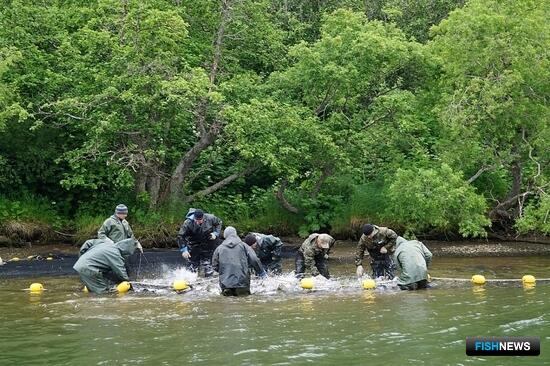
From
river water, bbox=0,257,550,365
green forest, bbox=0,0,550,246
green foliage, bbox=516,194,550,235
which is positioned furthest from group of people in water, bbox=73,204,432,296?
green foliage, bbox=516,194,550,235

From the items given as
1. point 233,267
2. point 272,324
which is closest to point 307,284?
point 233,267

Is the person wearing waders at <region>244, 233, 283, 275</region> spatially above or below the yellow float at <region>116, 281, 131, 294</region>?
above

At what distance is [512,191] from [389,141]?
3.78 m

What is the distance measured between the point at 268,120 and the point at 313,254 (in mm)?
6256

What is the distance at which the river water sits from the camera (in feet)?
27.1

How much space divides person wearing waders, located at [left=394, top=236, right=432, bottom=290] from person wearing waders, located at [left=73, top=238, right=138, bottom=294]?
16.4 ft

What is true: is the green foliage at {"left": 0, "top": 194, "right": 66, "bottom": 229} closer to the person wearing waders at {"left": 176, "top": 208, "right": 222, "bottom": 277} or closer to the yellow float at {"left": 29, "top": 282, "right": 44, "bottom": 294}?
the yellow float at {"left": 29, "top": 282, "right": 44, "bottom": 294}

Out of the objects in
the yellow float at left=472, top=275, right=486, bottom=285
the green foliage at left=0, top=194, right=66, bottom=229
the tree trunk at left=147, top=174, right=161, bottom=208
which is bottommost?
the yellow float at left=472, top=275, right=486, bottom=285

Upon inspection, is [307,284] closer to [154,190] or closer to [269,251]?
[269,251]

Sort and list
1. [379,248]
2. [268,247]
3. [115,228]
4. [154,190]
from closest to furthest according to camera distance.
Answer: [379,248] → [115,228] → [268,247] → [154,190]

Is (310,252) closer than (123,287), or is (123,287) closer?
(123,287)

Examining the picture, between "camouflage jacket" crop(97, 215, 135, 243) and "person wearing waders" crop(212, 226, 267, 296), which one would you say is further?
"camouflage jacket" crop(97, 215, 135, 243)

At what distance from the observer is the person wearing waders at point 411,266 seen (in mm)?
13117

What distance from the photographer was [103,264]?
13.6 metres
